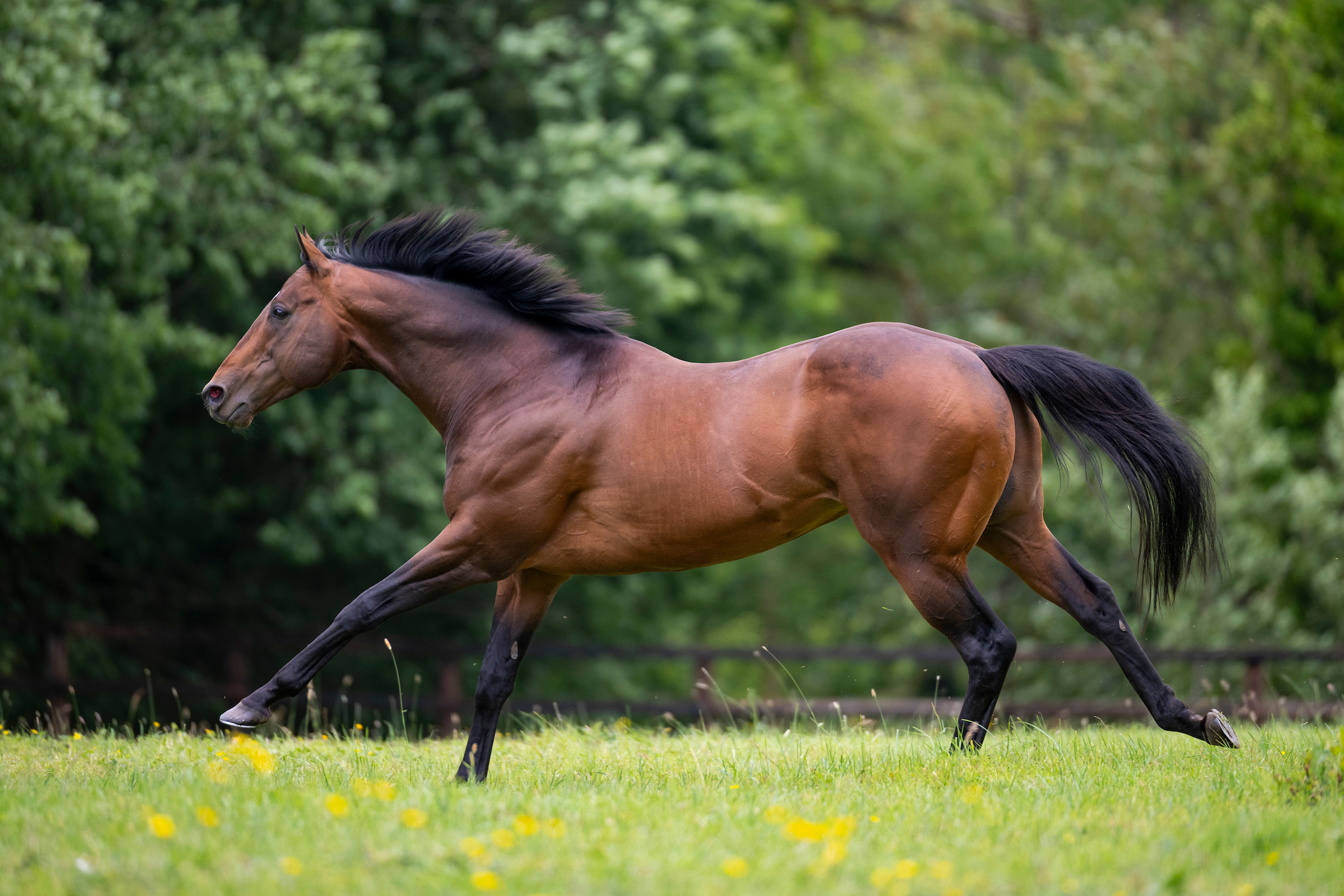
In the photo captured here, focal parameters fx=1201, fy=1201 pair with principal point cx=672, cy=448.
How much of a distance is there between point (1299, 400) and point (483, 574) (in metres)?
10.5

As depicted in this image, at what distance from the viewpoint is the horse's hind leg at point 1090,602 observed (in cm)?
496

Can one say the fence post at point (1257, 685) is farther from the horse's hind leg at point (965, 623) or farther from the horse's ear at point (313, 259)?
the horse's ear at point (313, 259)

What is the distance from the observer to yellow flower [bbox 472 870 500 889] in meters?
3.04

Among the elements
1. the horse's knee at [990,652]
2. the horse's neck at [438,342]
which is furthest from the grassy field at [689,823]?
the horse's neck at [438,342]

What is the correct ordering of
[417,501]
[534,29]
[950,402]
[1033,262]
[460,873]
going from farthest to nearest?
[1033,262] < [534,29] < [417,501] < [950,402] < [460,873]

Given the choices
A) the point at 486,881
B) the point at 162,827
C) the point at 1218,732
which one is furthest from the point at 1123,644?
the point at 162,827

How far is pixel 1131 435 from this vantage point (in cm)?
525

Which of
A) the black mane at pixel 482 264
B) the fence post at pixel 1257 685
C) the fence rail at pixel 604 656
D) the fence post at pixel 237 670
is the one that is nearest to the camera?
the black mane at pixel 482 264

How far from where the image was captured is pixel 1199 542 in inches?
211

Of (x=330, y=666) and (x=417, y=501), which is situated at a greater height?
(x=417, y=501)

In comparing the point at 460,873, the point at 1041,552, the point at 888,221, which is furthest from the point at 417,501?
the point at 888,221

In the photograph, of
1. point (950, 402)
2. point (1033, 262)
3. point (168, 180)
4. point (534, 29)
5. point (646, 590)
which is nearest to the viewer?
point (950, 402)

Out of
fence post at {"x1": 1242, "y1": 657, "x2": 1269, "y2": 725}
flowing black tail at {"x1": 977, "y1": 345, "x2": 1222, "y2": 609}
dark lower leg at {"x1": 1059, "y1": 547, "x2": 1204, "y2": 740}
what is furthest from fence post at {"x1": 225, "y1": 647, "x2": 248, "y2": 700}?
fence post at {"x1": 1242, "y1": 657, "x2": 1269, "y2": 725}

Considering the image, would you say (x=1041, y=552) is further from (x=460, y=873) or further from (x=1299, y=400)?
(x=1299, y=400)
